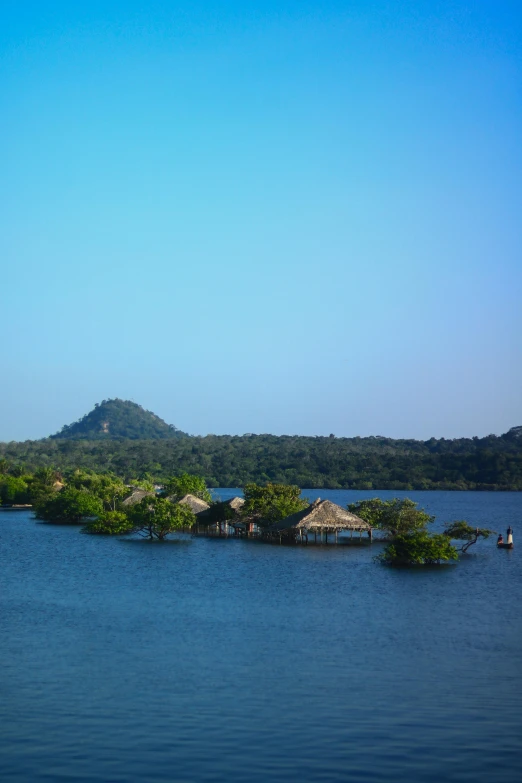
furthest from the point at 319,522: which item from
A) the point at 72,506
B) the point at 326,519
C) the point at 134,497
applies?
the point at 72,506

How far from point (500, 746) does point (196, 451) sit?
142 meters

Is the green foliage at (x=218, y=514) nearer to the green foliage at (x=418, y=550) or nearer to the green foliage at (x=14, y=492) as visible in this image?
the green foliage at (x=418, y=550)

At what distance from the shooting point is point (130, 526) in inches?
2023

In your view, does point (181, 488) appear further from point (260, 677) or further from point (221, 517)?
point (260, 677)

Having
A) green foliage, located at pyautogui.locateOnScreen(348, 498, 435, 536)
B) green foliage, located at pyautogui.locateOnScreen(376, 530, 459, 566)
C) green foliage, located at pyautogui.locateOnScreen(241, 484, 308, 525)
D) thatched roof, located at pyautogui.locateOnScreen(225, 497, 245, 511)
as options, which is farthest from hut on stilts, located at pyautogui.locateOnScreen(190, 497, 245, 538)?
green foliage, located at pyautogui.locateOnScreen(376, 530, 459, 566)

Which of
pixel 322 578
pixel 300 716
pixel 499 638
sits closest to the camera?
pixel 300 716

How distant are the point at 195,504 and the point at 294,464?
293 feet

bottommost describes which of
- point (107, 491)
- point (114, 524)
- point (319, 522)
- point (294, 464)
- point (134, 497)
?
point (114, 524)

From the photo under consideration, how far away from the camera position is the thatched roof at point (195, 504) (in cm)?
5406

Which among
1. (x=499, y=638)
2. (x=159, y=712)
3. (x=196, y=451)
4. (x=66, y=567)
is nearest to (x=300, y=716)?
(x=159, y=712)

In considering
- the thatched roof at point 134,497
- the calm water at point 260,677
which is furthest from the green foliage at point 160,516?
the calm water at point 260,677

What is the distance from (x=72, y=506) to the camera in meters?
62.3

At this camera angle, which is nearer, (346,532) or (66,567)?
(66,567)

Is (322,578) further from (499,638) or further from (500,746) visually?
(500,746)
